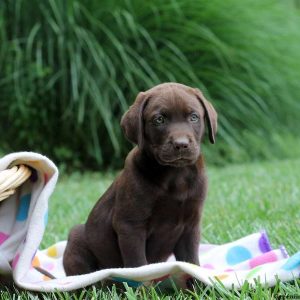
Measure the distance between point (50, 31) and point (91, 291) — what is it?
535 centimetres

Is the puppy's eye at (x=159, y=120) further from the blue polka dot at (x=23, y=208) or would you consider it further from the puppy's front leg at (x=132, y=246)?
the blue polka dot at (x=23, y=208)

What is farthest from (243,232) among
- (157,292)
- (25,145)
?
(25,145)

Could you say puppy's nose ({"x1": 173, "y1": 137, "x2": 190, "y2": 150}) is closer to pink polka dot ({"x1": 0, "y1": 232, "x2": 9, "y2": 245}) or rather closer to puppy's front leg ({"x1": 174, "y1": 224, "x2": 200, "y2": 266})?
puppy's front leg ({"x1": 174, "y1": 224, "x2": 200, "y2": 266})

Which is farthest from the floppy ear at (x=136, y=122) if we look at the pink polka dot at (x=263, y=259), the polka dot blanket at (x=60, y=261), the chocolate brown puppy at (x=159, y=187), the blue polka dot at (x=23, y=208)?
the pink polka dot at (x=263, y=259)

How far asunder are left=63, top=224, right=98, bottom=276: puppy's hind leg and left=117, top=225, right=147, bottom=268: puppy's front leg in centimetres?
32

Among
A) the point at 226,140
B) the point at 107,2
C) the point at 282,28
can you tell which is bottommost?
the point at 226,140

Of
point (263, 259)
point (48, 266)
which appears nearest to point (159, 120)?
point (263, 259)

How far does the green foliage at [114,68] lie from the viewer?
24.4 feet

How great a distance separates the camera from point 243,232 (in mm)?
3609

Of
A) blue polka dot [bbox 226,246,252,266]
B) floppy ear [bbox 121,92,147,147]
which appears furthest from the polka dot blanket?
floppy ear [bbox 121,92,147,147]

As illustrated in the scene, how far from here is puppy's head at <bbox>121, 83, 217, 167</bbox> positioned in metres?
2.63

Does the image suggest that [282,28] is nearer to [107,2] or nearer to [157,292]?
[107,2]

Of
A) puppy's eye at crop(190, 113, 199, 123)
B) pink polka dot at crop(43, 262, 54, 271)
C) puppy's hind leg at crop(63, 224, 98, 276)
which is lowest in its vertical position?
pink polka dot at crop(43, 262, 54, 271)

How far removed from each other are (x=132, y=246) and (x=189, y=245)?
1.02 feet
